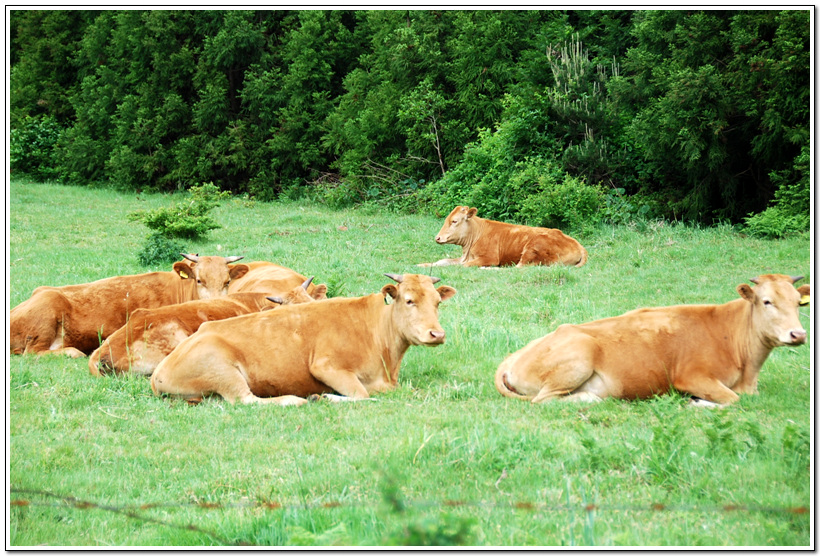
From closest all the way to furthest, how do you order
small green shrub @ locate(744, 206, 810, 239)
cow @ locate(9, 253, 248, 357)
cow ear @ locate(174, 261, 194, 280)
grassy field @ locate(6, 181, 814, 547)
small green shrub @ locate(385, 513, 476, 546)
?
1. small green shrub @ locate(385, 513, 476, 546)
2. grassy field @ locate(6, 181, 814, 547)
3. cow @ locate(9, 253, 248, 357)
4. cow ear @ locate(174, 261, 194, 280)
5. small green shrub @ locate(744, 206, 810, 239)

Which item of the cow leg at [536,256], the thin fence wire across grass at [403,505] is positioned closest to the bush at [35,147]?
the cow leg at [536,256]

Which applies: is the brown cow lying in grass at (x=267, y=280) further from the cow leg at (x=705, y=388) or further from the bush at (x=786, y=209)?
the bush at (x=786, y=209)

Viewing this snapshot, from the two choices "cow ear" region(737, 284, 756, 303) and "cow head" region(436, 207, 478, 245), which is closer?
"cow ear" region(737, 284, 756, 303)

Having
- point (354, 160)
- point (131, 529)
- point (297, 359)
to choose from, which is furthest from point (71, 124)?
point (131, 529)

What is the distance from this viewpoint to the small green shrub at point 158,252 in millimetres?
14086

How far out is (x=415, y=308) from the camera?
727 cm

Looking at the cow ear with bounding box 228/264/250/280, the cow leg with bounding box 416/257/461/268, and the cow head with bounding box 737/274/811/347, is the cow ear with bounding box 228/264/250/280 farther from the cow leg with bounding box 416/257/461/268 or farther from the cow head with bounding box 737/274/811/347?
the cow head with bounding box 737/274/811/347

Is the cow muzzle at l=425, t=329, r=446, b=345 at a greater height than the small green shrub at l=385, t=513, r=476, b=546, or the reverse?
the small green shrub at l=385, t=513, r=476, b=546

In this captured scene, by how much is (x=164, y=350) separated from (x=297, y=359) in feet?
4.92

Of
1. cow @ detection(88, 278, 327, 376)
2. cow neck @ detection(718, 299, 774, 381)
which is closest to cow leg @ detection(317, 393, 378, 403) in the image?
cow @ detection(88, 278, 327, 376)

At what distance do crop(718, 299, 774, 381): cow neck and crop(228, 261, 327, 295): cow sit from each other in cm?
454

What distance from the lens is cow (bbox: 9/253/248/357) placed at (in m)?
9.03

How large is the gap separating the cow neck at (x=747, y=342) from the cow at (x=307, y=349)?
244cm

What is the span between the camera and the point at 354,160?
25.1m
